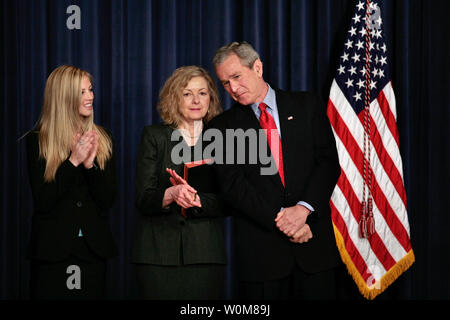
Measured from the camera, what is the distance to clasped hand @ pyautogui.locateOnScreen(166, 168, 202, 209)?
2.39 meters

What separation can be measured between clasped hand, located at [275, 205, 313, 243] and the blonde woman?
34.3 inches

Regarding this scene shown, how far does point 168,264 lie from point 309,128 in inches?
36.6

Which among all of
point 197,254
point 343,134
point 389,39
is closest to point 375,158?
point 343,134

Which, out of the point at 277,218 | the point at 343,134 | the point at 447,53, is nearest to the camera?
the point at 277,218

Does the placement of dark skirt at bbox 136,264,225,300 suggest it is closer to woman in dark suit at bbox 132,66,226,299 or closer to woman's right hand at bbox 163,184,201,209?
woman in dark suit at bbox 132,66,226,299

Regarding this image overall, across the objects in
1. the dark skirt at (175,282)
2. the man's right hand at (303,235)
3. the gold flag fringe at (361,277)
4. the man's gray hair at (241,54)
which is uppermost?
the man's gray hair at (241,54)

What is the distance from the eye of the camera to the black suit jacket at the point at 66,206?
2.47m

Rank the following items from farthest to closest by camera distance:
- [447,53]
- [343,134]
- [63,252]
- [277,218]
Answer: [447,53] < [343,134] < [63,252] < [277,218]

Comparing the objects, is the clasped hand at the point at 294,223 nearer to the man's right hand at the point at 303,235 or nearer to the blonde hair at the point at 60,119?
the man's right hand at the point at 303,235

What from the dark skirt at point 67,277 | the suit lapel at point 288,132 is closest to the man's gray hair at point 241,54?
the suit lapel at point 288,132

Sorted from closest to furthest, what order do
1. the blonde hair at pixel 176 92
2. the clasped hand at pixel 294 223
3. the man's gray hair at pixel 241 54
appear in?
the clasped hand at pixel 294 223 < the man's gray hair at pixel 241 54 < the blonde hair at pixel 176 92

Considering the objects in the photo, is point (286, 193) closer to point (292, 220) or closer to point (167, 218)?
point (292, 220)

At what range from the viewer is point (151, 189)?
8.32 ft

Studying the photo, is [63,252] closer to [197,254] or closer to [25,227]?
[197,254]
